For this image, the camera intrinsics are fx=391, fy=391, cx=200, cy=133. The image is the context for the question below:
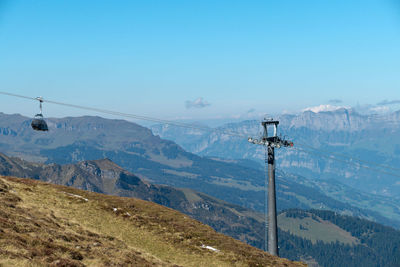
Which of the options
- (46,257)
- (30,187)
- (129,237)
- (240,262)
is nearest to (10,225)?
(46,257)

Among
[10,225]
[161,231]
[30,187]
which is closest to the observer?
[10,225]

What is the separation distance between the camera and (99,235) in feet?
151

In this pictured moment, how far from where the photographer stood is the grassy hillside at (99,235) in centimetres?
3306

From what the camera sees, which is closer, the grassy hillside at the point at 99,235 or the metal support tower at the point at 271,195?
the grassy hillside at the point at 99,235

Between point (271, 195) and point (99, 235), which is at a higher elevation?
point (271, 195)

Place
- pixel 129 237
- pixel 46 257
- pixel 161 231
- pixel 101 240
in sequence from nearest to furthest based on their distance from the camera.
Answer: pixel 46 257, pixel 101 240, pixel 129 237, pixel 161 231

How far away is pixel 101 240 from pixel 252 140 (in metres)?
38.4

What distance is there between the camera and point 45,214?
49844mm

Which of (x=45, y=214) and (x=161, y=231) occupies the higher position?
(x=45, y=214)

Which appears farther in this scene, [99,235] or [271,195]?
[271,195]

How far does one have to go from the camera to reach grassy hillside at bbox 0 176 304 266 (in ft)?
108

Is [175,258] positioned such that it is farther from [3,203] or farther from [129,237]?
[3,203]

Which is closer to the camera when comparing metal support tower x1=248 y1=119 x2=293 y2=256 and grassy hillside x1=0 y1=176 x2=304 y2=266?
grassy hillside x1=0 y1=176 x2=304 y2=266

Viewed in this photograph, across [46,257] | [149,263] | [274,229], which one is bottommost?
[274,229]
